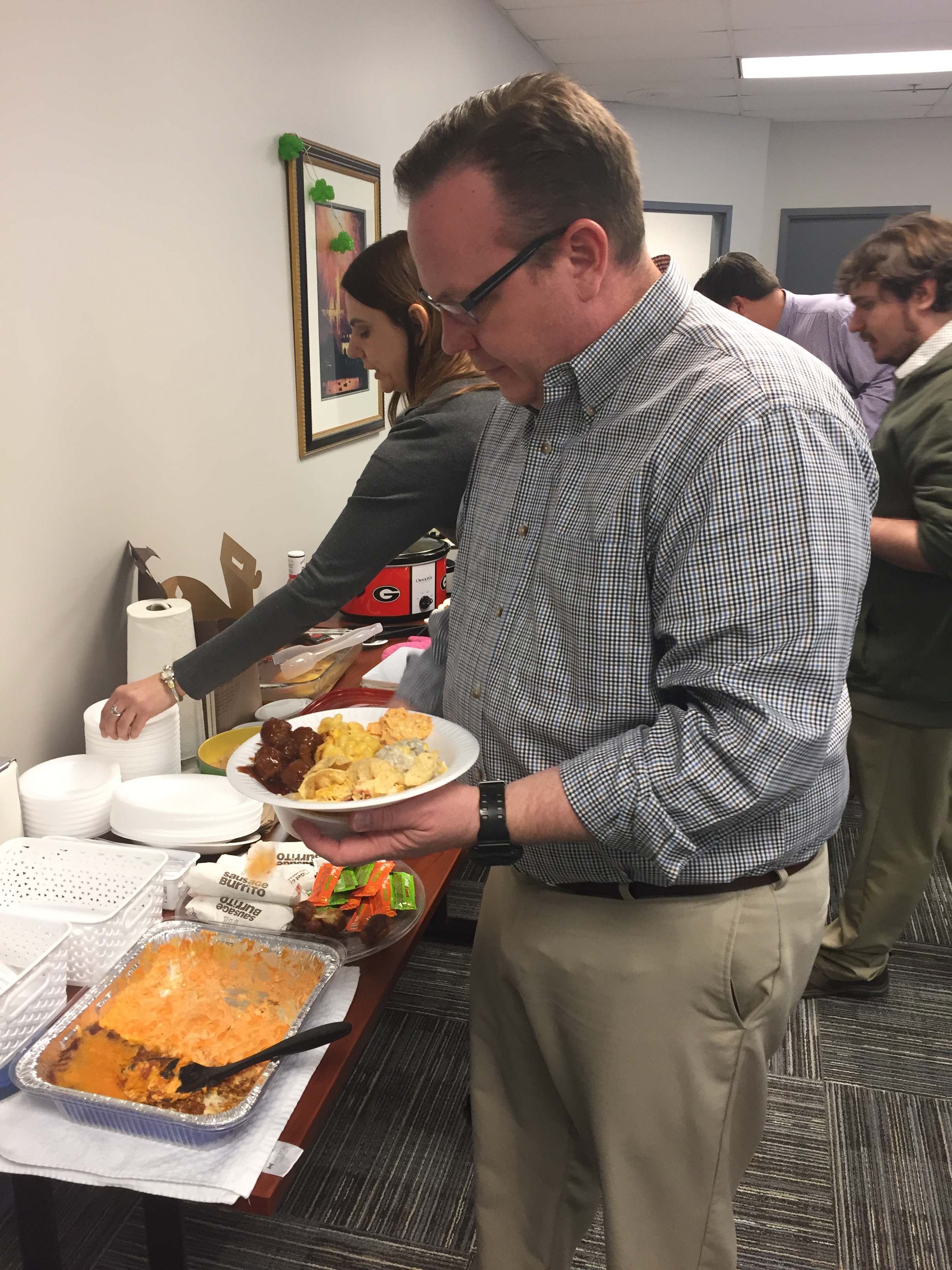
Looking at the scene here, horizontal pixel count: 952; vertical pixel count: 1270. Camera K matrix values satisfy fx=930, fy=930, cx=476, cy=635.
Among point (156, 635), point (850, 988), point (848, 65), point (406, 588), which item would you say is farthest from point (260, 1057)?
point (848, 65)

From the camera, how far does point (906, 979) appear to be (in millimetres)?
2559

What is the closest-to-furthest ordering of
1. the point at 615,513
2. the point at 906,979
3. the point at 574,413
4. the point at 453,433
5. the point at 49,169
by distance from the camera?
the point at 615,513 < the point at 574,413 < the point at 49,169 < the point at 453,433 < the point at 906,979

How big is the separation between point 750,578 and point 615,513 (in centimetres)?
17

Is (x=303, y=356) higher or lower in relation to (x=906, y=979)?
higher

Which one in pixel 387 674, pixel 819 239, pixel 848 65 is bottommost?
pixel 387 674

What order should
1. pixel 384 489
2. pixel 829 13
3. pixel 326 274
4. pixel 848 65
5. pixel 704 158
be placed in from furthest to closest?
1. pixel 704 158
2. pixel 848 65
3. pixel 829 13
4. pixel 326 274
5. pixel 384 489

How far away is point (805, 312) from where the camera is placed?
3.89 metres

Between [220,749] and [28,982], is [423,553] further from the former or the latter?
[28,982]

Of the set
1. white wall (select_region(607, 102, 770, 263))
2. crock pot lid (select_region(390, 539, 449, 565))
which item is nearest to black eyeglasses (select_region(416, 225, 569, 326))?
crock pot lid (select_region(390, 539, 449, 565))

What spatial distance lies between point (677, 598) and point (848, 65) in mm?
5509

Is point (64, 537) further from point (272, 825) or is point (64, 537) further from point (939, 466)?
point (939, 466)

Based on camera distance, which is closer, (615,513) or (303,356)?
(615,513)

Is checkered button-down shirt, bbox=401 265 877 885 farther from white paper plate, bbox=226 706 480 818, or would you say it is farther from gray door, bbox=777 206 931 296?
gray door, bbox=777 206 931 296

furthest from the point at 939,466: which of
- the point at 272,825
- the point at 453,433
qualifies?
the point at 272,825
